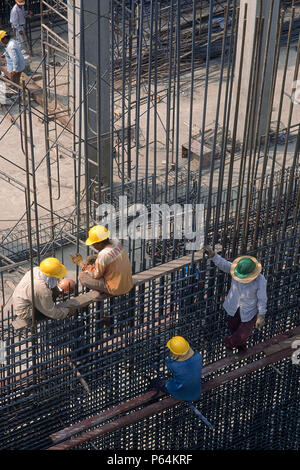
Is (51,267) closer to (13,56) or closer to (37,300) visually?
(37,300)

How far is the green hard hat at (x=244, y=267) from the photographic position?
10633 millimetres

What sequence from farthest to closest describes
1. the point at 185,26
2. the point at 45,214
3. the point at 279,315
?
the point at 185,26 → the point at 45,214 → the point at 279,315

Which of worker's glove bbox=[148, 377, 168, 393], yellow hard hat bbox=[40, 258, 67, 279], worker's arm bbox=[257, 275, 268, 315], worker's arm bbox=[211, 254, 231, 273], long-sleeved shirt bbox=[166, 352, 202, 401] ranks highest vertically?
worker's arm bbox=[211, 254, 231, 273]

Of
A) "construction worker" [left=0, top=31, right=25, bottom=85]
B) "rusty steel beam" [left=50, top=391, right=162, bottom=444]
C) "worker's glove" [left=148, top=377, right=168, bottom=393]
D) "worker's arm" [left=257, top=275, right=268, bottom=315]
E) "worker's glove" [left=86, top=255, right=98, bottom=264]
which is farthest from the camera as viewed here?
"construction worker" [left=0, top=31, right=25, bottom=85]

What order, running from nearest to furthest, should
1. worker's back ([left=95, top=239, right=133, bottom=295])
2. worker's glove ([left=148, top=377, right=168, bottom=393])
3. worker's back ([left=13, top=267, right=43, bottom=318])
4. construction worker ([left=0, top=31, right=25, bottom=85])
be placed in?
worker's back ([left=13, top=267, right=43, bottom=318]) → worker's back ([left=95, top=239, right=133, bottom=295]) → worker's glove ([left=148, top=377, right=168, bottom=393]) → construction worker ([left=0, top=31, right=25, bottom=85])

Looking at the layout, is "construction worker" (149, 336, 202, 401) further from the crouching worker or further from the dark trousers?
the dark trousers

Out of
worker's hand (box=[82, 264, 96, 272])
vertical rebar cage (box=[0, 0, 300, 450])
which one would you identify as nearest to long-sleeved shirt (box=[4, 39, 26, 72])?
vertical rebar cage (box=[0, 0, 300, 450])

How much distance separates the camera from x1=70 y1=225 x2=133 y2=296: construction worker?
10375mm

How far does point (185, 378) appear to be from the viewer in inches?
422

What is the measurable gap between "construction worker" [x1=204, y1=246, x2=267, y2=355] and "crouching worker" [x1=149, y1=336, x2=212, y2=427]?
798mm

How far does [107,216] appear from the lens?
17.4 m

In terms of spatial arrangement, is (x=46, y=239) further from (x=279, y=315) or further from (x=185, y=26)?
(x=185, y=26)

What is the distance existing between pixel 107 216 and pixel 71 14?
450cm
